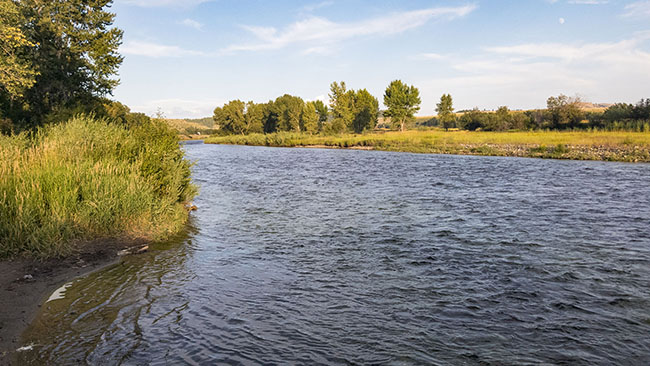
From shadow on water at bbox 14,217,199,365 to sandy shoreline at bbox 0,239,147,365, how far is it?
159 mm

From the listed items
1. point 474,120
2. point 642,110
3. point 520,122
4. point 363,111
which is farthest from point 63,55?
point 474,120

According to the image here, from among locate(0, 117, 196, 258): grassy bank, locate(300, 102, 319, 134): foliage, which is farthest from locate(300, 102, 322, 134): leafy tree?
locate(0, 117, 196, 258): grassy bank

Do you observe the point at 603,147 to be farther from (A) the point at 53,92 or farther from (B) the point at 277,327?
(A) the point at 53,92

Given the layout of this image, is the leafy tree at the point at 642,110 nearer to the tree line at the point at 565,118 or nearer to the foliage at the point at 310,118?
the tree line at the point at 565,118

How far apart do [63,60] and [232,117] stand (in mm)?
107734

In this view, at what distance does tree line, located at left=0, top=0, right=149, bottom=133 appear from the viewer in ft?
85.1

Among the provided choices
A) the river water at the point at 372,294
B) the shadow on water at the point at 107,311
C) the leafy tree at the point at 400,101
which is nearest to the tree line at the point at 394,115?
the leafy tree at the point at 400,101

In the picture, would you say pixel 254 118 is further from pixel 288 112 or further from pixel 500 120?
pixel 500 120

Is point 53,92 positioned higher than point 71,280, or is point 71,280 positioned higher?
point 53,92

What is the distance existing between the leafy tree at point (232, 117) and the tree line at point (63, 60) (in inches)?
4048

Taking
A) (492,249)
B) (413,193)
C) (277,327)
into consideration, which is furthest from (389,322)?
(413,193)

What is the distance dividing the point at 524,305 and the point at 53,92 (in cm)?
3305

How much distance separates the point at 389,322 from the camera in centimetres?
674

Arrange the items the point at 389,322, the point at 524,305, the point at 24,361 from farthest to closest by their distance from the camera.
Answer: the point at 524,305 → the point at 389,322 → the point at 24,361
